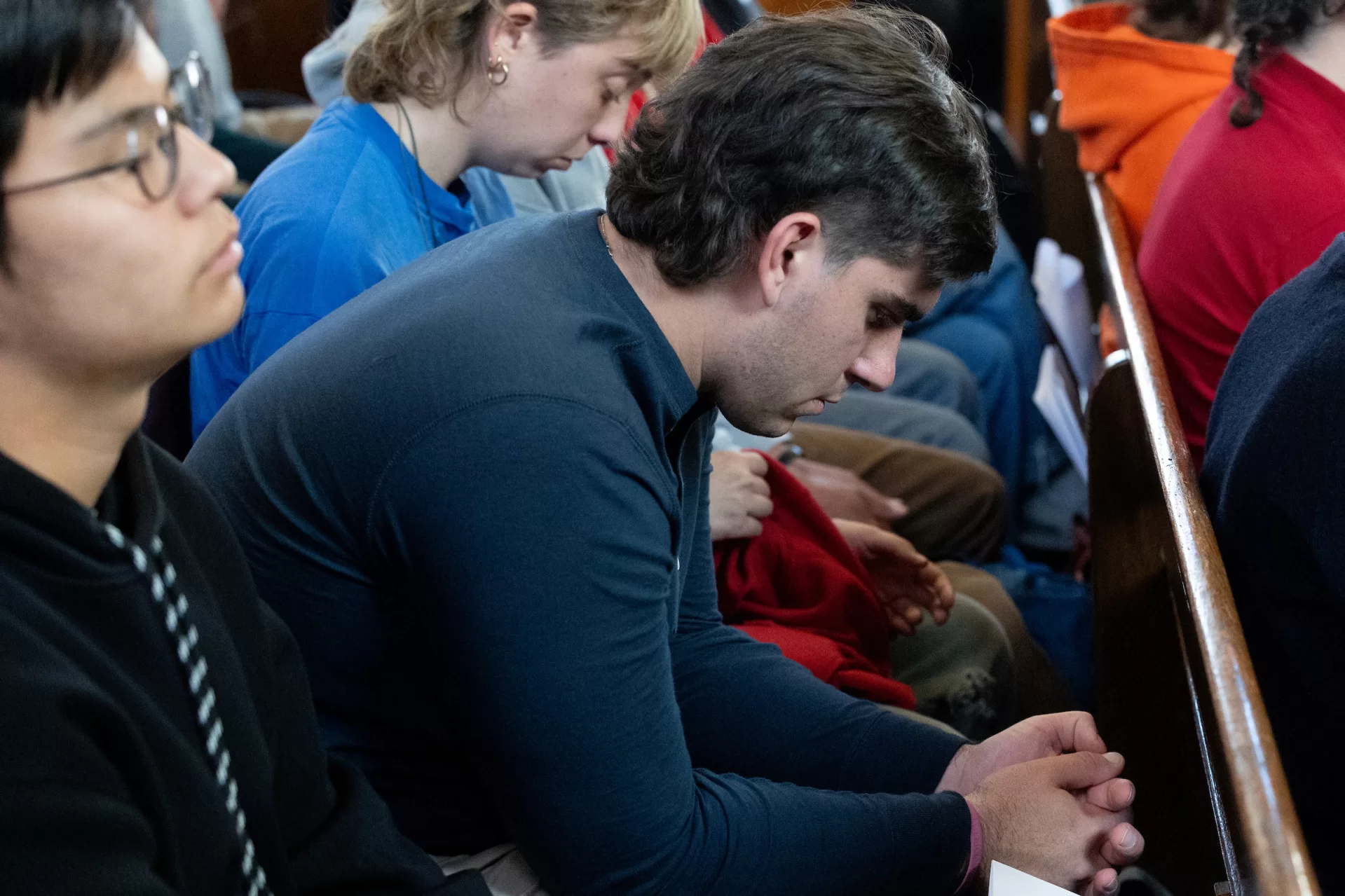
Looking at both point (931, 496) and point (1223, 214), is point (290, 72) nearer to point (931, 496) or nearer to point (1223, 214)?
point (931, 496)

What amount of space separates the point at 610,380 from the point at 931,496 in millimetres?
1210

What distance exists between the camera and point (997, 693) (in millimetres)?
1610

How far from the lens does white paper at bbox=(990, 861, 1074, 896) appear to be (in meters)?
0.98

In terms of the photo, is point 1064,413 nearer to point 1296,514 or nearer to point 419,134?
point 1296,514

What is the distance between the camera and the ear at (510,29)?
→ 158 centimetres

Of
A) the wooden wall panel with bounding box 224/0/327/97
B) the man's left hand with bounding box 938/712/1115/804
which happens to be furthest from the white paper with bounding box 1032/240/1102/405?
the wooden wall panel with bounding box 224/0/327/97

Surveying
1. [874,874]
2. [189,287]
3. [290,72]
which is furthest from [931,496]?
[290,72]

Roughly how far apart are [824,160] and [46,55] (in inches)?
23.0

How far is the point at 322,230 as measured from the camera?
145 centimetres

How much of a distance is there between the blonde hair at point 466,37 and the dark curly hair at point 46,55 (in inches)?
38.8

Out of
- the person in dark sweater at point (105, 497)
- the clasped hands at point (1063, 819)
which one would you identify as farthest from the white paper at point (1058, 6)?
the person in dark sweater at point (105, 497)

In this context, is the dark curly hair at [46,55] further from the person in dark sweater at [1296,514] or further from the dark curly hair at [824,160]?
the person in dark sweater at [1296,514]

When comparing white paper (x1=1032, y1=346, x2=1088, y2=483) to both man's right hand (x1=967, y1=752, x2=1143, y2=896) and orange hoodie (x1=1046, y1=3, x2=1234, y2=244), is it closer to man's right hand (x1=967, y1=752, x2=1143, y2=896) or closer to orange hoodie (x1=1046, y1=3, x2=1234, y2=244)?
orange hoodie (x1=1046, y1=3, x2=1234, y2=244)

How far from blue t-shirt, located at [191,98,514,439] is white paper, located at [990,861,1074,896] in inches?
34.4
